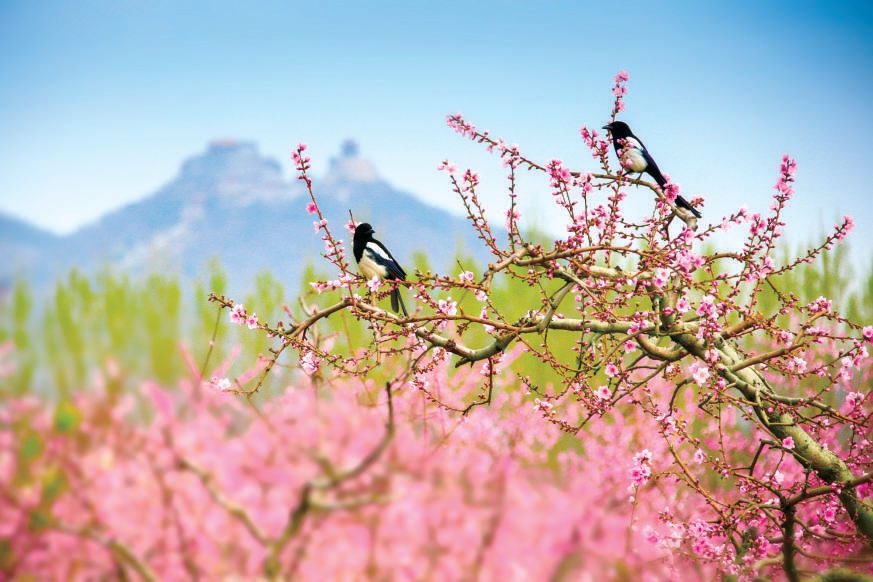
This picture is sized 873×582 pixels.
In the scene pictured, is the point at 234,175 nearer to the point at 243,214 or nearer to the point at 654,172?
the point at 243,214

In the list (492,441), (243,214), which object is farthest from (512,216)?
(243,214)

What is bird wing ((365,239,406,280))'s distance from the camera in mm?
3465

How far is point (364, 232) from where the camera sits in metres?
3.78

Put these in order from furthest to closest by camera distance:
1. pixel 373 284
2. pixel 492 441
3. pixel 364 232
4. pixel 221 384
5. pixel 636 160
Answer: pixel 492 441, pixel 364 232, pixel 636 160, pixel 221 384, pixel 373 284

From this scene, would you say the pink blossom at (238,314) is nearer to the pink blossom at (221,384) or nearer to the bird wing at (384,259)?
the pink blossom at (221,384)

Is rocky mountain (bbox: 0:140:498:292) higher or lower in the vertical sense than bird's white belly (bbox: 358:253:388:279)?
higher

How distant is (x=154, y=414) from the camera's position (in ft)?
17.2

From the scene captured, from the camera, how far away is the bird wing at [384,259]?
3.46 m

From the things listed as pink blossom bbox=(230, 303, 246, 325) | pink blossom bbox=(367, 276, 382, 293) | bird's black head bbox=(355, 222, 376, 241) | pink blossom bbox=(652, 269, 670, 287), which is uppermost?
bird's black head bbox=(355, 222, 376, 241)

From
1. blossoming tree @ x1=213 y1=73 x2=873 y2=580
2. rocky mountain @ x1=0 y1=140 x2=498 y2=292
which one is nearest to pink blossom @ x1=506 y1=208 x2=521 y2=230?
blossoming tree @ x1=213 y1=73 x2=873 y2=580

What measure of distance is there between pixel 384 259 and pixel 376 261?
6 cm

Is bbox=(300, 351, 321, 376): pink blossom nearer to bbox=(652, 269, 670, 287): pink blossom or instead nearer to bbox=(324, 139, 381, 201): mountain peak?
bbox=(652, 269, 670, 287): pink blossom

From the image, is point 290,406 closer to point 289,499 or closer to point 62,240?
point 289,499

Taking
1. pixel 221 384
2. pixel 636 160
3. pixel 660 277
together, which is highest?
pixel 636 160
